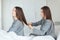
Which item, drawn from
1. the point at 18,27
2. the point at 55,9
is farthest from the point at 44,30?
the point at 55,9

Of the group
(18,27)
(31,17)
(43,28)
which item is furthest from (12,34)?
(31,17)

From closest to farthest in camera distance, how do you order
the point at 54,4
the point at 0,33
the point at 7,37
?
the point at 7,37
the point at 0,33
the point at 54,4

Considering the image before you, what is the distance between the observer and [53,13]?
4.28 m

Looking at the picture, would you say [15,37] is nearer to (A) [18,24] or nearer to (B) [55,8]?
(A) [18,24]

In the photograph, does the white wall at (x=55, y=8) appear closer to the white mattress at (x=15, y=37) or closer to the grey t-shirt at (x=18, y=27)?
the grey t-shirt at (x=18, y=27)

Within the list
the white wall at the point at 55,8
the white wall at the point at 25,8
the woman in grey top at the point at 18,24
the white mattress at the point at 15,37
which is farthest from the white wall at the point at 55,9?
the white mattress at the point at 15,37

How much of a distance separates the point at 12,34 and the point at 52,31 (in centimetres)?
58

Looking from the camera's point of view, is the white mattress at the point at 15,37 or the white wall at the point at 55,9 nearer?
the white mattress at the point at 15,37

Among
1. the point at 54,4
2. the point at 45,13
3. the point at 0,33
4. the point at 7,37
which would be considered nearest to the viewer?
the point at 7,37

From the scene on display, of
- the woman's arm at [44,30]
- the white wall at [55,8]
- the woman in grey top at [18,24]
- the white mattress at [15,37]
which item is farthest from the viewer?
the white wall at [55,8]

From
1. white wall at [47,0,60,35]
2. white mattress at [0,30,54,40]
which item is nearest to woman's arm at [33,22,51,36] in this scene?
white mattress at [0,30,54,40]

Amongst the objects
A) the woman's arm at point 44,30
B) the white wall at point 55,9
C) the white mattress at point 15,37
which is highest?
the white wall at point 55,9

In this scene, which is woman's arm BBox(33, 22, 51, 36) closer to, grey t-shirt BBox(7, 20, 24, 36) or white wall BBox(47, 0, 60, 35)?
grey t-shirt BBox(7, 20, 24, 36)

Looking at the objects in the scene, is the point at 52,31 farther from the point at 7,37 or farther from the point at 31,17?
the point at 31,17
